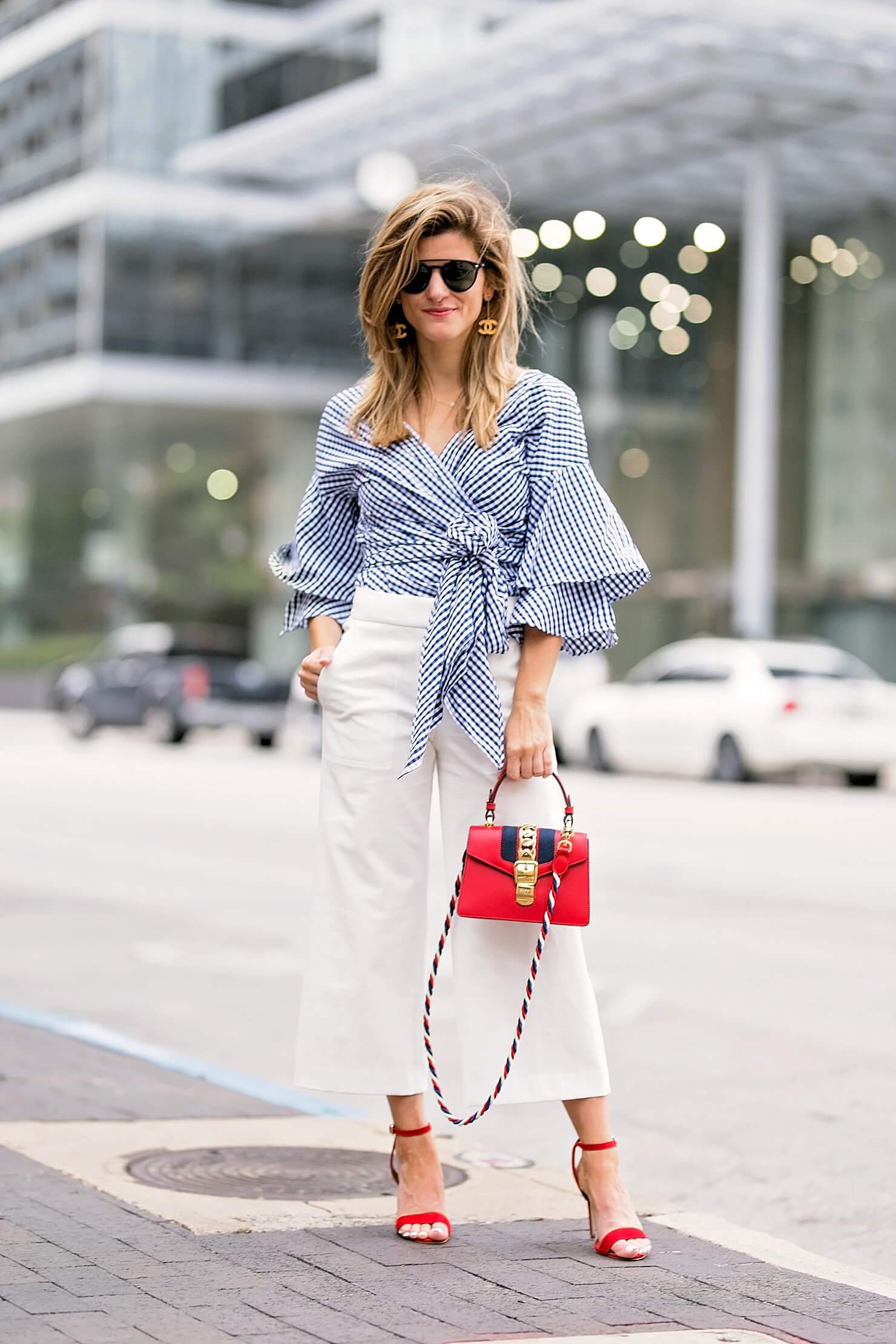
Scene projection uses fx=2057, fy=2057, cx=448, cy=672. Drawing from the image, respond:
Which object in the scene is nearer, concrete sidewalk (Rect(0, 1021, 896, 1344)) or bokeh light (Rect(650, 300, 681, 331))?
concrete sidewalk (Rect(0, 1021, 896, 1344))

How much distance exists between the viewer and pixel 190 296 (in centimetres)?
3962

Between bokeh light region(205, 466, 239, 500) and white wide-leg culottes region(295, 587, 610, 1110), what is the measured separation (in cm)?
4274

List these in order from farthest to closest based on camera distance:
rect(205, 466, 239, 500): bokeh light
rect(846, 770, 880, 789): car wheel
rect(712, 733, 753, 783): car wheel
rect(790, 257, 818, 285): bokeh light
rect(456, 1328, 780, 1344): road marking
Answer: rect(205, 466, 239, 500): bokeh light
rect(790, 257, 818, 285): bokeh light
rect(712, 733, 753, 783): car wheel
rect(846, 770, 880, 789): car wheel
rect(456, 1328, 780, 1344): road marking

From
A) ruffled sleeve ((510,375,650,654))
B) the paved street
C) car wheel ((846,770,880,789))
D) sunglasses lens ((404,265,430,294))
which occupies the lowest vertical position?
the paved street

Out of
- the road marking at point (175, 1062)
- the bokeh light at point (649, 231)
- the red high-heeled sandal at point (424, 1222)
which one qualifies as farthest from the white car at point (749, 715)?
the bokeh light at point (649, 231)

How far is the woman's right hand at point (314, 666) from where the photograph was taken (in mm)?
4055

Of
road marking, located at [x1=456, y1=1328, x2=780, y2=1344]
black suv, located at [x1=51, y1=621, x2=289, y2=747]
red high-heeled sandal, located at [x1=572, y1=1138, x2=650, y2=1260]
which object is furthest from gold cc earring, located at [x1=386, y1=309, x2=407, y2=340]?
black suv, located at [x1=51, y1=621, x2=289, y2=747]

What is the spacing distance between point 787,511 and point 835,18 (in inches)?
508

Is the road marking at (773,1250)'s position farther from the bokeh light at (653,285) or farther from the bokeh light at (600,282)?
the bokeh light at (600,282)

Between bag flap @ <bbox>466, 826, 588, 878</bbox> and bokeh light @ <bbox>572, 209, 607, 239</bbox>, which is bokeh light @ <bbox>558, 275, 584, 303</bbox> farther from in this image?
bag flap @ <bbox>466, 826, 588, 878</bbox>

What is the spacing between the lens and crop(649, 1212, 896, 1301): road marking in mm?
3752

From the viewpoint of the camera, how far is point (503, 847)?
3.83 m

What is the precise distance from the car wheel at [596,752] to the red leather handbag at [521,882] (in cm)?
1900

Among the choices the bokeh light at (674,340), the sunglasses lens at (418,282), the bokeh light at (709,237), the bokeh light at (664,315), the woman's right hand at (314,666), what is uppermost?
the bokeh light at (709,237)
